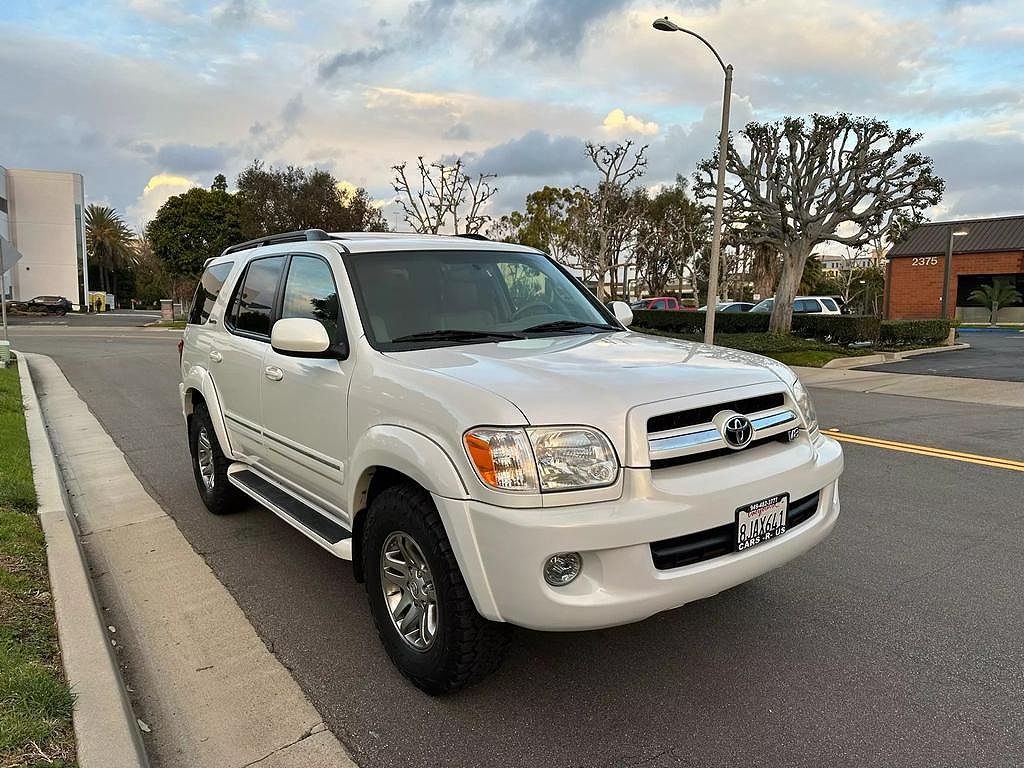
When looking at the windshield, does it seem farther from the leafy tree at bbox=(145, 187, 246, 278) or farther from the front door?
the leafy tree at bbox=(145, 187, 246, 278)

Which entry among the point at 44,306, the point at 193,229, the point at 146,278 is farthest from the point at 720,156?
the point at 146,278

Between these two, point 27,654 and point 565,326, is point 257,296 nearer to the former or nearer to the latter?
point 565,326

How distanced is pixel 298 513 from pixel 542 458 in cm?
190

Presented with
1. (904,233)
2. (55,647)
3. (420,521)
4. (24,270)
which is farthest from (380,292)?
(24,270)

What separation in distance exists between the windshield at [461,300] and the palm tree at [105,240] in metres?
81.9

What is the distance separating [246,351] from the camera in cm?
458

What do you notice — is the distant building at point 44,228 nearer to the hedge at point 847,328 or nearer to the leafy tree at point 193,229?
the leafy tree at point 193,229

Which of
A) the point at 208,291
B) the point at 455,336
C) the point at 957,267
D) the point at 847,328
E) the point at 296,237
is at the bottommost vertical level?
the point at 847,328

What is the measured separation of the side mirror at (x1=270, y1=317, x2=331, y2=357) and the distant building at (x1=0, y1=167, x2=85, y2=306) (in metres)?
73.4

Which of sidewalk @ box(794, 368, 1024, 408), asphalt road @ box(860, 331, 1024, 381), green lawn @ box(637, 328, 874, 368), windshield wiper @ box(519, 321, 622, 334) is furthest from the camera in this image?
green lawn @ box(637, 328, 874, 368)

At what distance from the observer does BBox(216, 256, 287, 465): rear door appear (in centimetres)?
446

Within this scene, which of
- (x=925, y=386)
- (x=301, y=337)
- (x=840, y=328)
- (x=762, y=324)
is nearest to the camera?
(x=301, y=337)

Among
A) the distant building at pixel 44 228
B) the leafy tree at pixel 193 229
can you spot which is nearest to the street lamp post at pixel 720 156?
the leafy tree at pixel 193 229

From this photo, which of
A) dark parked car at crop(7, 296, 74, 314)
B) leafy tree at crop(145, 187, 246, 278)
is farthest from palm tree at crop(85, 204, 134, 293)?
leafy tree at crop(145, 187, 246, 278)
